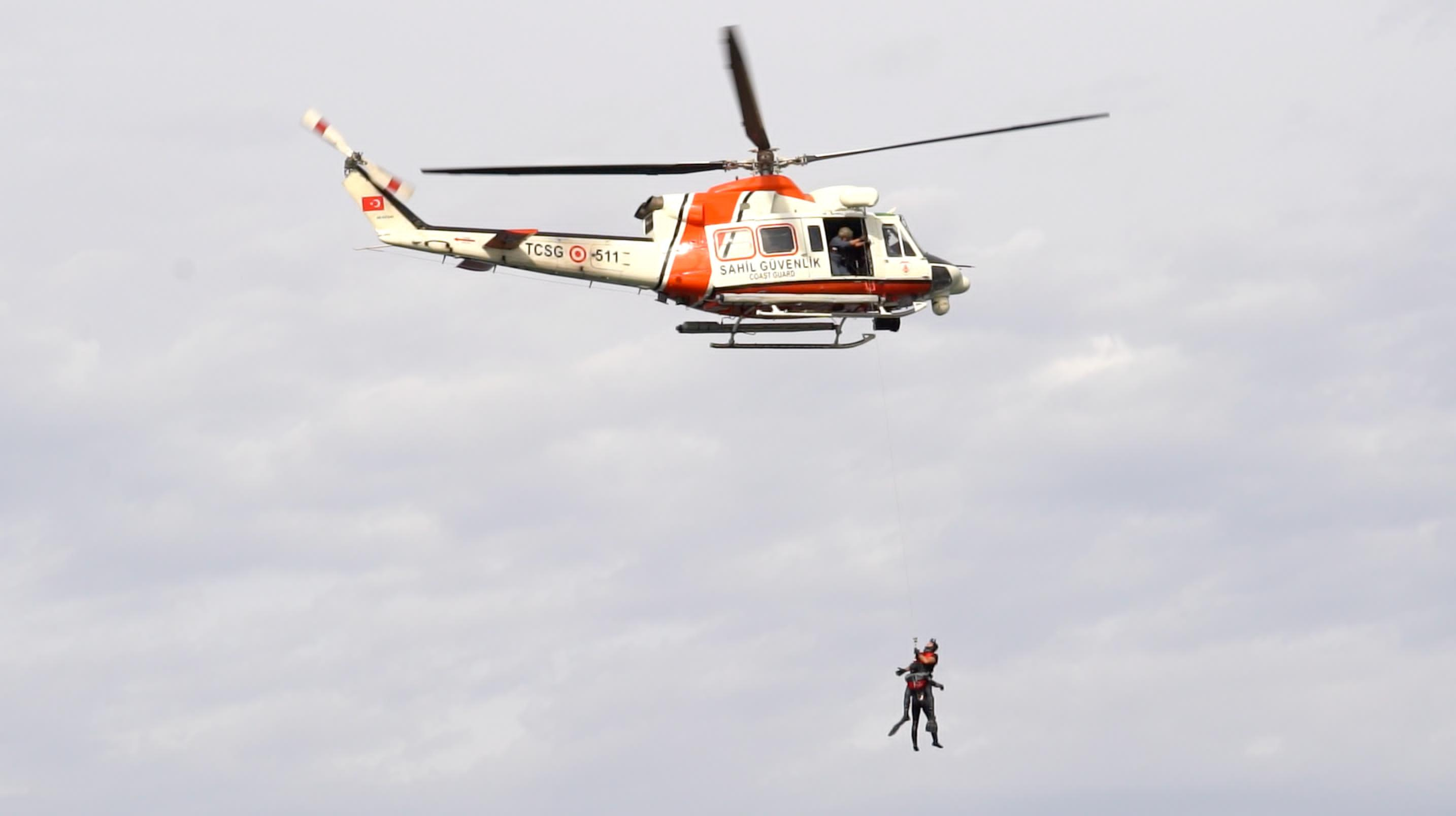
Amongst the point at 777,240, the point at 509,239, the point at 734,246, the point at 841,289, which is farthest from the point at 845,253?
the point at 509,239

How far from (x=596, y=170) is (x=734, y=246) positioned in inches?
111

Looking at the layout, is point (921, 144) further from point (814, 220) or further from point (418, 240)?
point (418, 240)

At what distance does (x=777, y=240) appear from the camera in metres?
37.8

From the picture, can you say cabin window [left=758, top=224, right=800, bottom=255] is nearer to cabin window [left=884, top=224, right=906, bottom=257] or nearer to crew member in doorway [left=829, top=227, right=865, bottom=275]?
crew member in doorway [left=829, top=227, right=865, bottom=275]

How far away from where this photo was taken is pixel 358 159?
3819 centimetres

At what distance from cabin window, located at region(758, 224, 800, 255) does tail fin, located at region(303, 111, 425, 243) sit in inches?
231

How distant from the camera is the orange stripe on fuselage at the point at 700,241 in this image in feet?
123

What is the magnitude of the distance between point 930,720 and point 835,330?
6.97 meters

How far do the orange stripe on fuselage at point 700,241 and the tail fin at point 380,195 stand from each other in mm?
4467

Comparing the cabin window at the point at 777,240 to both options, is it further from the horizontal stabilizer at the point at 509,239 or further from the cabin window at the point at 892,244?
the horizontal stabilizer at the point at 509,239

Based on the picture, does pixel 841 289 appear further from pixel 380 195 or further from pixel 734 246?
pixel 380 195

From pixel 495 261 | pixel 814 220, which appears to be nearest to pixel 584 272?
pixel 495 261

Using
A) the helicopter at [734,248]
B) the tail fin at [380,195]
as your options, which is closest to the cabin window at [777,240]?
the helicopter at [734,248]

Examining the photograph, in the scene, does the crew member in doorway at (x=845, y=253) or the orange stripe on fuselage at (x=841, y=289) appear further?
the crew member in doorway at (x=845, y=253)
